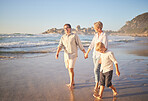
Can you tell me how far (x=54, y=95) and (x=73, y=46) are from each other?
4.80ft

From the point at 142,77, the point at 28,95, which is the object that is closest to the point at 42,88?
the point at 28,95

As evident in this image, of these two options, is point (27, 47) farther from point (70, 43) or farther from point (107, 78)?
point (107, 78)

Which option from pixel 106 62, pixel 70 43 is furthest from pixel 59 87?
pixel 106 62

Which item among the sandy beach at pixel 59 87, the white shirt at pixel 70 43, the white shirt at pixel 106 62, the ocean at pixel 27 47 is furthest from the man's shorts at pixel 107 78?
the ocean at pixel 27 47

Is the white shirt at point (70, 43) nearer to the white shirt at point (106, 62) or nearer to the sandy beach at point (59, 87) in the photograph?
the sandy beach at point (59, 87)

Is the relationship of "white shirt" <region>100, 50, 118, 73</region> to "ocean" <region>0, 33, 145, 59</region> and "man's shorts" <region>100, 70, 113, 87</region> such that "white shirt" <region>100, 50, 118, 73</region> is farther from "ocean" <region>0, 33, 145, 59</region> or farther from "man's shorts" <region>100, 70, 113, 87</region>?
"ocean" <region>0, 33, 145, 59</region>

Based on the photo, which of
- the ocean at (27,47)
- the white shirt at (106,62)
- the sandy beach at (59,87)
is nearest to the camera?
the white shirt at (106,62)

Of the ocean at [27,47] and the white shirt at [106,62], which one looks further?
the ocean at [27,47]

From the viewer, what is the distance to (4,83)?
3.91 meters

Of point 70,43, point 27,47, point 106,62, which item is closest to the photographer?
point 106,62

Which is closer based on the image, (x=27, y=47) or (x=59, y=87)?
(x=59, y=87)

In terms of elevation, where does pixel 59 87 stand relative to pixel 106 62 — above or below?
below

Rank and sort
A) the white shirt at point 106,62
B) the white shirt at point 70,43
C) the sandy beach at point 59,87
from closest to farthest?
1. the white shirt at point 106,62
2. the sandy beach at point 59,87
3. the white shirt at point 70,43

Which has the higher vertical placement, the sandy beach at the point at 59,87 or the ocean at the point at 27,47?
the ocean at the point at 27,47
